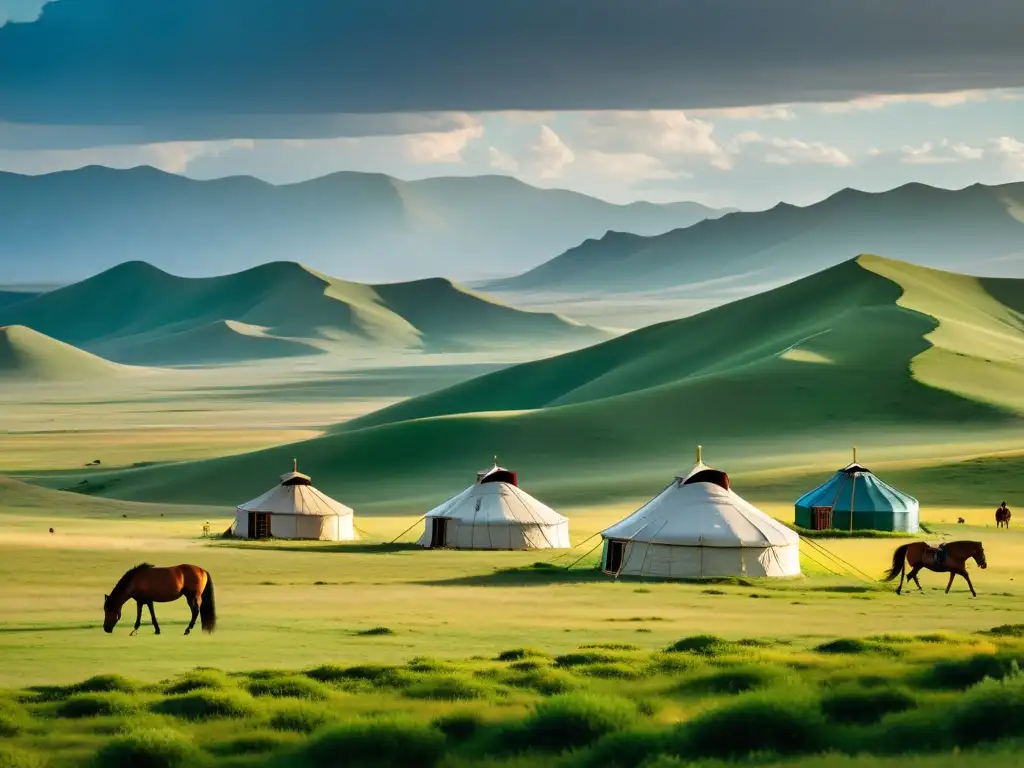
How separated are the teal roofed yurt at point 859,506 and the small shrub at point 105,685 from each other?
1340 inches

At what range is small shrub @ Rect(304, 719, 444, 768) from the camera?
674 inches

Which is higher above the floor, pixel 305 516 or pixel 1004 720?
pixel 305 516

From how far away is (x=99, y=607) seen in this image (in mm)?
31766

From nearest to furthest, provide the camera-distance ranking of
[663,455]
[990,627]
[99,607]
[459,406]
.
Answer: [990,627] → [99,607] → [663,455] → [459,406]

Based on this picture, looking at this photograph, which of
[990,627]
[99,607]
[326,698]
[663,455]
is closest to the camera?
[326,698]

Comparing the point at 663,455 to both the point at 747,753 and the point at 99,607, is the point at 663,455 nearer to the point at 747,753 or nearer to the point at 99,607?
the point at 99,607

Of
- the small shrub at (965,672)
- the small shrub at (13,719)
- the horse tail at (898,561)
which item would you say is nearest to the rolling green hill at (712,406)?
the horse tail at (898,561)

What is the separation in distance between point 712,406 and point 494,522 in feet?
194

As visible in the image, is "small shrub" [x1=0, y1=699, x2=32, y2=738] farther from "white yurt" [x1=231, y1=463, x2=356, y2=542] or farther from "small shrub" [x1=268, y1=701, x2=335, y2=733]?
"white yurt" [x1=231, y1=463, x2=356, y2=542]

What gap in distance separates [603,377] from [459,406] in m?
11.1

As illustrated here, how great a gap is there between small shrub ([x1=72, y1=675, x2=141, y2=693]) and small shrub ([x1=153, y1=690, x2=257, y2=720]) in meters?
1.00

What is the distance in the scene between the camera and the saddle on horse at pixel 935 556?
33938mm

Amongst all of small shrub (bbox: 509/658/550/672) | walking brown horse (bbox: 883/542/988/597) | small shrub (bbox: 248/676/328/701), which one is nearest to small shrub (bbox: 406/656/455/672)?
small shrub (bbox: 509/658/550/672)

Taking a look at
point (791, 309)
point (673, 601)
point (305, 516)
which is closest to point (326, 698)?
point (673, 601)
